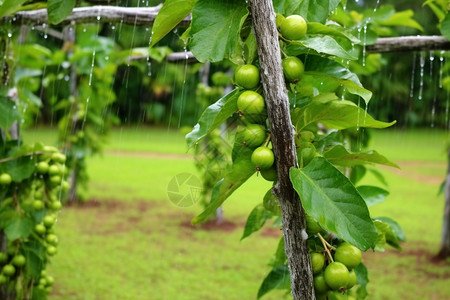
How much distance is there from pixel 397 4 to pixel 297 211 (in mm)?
24065

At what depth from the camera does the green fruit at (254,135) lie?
93 cm

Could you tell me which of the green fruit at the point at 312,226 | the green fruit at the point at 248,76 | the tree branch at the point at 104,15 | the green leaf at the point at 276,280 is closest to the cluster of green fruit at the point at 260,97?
the green fruit at the point at 248,76

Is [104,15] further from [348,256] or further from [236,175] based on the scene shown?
[348,256]

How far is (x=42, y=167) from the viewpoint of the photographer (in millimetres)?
2027

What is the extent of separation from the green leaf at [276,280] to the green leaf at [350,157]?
570 millimetres

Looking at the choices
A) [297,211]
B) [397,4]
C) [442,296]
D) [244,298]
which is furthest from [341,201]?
[397,4]

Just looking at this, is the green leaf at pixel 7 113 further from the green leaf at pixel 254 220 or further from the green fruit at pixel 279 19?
the green fruit at pixel 279 19

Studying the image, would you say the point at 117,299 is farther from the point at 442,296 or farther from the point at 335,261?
the point at 335,261

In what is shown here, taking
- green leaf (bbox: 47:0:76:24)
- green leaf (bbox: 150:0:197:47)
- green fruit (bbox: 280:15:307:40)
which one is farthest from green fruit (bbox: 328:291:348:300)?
green leaf (bbox: 47:0:76:24)

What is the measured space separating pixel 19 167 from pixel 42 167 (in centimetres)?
9

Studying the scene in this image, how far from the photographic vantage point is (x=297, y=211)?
0.91m

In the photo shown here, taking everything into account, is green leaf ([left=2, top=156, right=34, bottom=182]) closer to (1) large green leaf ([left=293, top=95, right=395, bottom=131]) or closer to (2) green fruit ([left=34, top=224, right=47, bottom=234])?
(2) green fruit ([left=34, top=224, right=47, bottom=234])

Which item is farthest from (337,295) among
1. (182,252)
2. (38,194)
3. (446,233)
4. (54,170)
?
(446,233)

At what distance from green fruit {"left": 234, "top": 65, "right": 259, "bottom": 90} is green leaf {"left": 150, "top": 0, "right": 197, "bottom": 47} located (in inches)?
5.9
